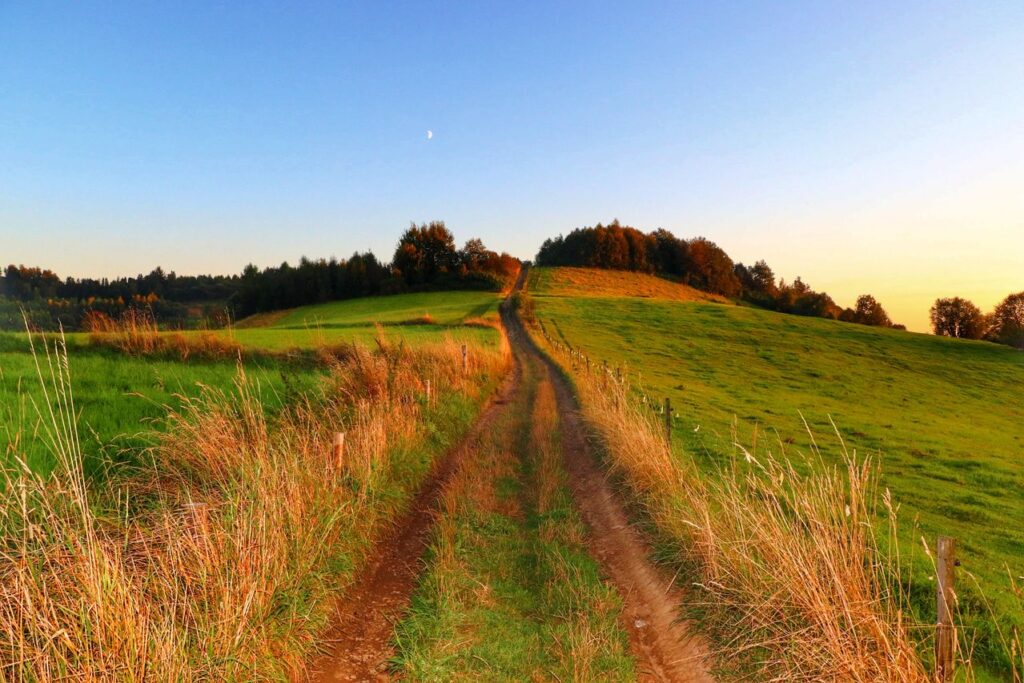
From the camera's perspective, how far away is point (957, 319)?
7706cm

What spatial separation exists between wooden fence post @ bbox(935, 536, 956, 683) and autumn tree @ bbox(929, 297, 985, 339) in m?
86.9

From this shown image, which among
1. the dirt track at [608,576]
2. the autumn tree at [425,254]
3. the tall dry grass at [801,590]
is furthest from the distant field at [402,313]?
the tall dry grass at [801,590]

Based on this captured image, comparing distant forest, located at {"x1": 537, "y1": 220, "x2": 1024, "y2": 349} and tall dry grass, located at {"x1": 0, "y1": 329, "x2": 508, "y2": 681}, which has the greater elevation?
distant forest, located at {"x1": 537, "y1": 220, "x2": 1024, "y2": 349}

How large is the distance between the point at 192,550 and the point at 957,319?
94721mm

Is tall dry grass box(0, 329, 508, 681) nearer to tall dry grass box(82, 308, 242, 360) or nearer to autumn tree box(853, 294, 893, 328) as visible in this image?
tall dry grass box(82, 308, 242, 360)

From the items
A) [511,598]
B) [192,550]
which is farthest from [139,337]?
[511,598]

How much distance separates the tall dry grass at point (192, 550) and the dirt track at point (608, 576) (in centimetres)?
31

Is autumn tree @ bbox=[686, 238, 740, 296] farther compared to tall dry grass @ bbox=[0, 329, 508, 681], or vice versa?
A: autumn tree @ bbox=[686, 238, 740, 296]

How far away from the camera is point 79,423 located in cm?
984

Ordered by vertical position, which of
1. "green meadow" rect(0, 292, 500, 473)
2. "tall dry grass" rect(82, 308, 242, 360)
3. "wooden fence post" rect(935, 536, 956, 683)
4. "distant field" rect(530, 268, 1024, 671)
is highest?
"tall dry grass" rect(82, 308, 242, 360)

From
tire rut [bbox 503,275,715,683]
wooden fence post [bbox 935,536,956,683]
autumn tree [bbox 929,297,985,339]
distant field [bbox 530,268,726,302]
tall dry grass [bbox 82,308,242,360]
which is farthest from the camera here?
distant field [bbox 530,268,726,302]

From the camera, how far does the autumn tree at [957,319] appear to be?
75625mm

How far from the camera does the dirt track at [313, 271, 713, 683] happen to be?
18.9 feet

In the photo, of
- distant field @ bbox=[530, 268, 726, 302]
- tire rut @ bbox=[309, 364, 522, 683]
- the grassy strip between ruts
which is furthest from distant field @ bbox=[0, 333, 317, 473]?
distant field @ bbox=[530, 268, 726, 302]
